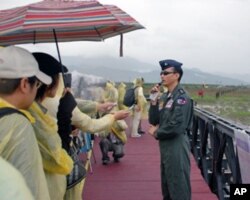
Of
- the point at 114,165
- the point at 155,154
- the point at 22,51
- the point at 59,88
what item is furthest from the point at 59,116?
the point at 155,154

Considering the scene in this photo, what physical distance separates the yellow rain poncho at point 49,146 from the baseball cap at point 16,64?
269 millimetres

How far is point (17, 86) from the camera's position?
1763 mm

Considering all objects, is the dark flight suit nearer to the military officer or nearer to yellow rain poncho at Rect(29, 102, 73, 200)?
the military officer

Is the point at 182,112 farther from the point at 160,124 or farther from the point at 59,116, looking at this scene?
the point at 59,116

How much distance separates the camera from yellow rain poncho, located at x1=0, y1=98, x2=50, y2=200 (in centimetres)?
155

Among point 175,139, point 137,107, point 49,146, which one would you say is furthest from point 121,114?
point 137,107

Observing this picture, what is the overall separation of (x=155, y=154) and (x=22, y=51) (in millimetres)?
6694

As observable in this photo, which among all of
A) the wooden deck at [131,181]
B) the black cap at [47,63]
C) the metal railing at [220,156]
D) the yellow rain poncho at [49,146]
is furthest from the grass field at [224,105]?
the yellow rain poncho at [49,146]

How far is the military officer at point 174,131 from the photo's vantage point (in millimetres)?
3920

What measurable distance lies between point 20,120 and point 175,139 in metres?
2.56

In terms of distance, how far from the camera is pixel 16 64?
1775 millimetres

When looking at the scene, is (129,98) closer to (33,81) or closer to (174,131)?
(174,131)

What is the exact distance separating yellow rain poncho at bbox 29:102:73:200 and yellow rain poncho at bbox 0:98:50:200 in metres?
0.42

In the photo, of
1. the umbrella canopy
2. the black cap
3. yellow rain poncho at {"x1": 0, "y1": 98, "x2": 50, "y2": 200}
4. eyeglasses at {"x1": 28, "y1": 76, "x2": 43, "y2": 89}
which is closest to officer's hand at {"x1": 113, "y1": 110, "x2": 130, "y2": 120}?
the umbrella canopy
